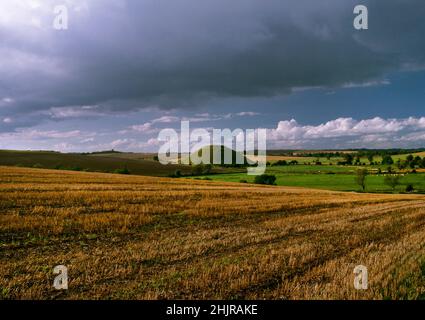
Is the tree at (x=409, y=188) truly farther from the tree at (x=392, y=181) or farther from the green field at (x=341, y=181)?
the tree at (x=392, y=181)

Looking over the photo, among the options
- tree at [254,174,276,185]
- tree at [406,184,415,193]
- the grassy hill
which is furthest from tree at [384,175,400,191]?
the grassy hill

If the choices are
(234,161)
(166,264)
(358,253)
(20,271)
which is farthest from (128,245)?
(234,161)

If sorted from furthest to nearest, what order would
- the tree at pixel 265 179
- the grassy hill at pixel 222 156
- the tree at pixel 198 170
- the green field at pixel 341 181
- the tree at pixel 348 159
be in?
the tree at pixel 348 159, the grassy hill at pixel 222 156, the tree at pixel 198 170, the tree at pixel 265 179, the green field at pixel 341 181

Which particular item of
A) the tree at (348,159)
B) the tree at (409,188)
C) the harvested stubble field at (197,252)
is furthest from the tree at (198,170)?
the harvested stubble field at (197,252)

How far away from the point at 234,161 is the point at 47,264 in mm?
114125

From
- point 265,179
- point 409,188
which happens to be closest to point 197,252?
point 265,179

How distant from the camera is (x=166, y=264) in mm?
10211

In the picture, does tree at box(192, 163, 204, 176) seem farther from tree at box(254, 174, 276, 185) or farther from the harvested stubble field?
the harvested stubble field

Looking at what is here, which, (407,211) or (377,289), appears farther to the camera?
(407,211)

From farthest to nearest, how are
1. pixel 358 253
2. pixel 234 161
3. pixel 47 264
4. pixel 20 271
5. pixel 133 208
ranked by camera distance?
pixel 234 161
pixel 133 208
pixel 358 253
pixel 47 264
pixel 20 271

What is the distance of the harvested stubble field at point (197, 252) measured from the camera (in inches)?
326
